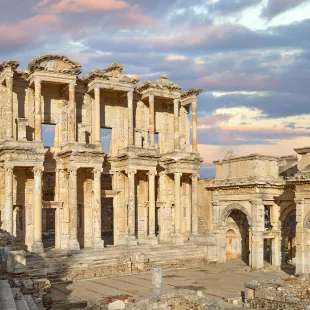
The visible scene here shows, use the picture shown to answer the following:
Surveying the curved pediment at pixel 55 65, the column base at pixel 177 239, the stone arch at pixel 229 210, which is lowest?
the column base at pixel 177 239

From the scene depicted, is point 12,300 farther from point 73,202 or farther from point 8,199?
point 73,202

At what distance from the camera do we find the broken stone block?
1856 cm

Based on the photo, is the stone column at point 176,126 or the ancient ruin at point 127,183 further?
the stone column at point 176,126

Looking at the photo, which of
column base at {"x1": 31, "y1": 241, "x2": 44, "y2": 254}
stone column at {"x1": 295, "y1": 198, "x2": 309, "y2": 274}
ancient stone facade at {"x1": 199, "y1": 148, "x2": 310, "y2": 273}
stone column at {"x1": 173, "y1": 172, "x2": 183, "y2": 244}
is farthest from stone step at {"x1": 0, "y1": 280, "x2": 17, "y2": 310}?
stone column at {"x1": 173, "y1": 172, "x2": 183, "y2": 244}

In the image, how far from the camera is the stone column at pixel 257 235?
27.7 metres

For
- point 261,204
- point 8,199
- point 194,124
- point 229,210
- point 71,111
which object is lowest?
point 229,210

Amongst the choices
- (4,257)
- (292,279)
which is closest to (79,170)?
(4,257)

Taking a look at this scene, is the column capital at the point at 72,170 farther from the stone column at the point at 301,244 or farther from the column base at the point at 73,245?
the stone column at the point at 301,244

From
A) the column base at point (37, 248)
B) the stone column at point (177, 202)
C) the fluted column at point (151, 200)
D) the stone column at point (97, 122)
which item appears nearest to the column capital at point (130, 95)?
the stone column at point (97, 122)

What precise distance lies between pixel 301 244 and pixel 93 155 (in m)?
12.6

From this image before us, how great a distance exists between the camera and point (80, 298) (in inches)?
822

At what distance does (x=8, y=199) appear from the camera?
87.1ft

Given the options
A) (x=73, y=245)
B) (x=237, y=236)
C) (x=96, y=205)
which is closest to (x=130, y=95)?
(x=96, y=205)

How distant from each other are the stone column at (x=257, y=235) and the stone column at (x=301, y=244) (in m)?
3.23
